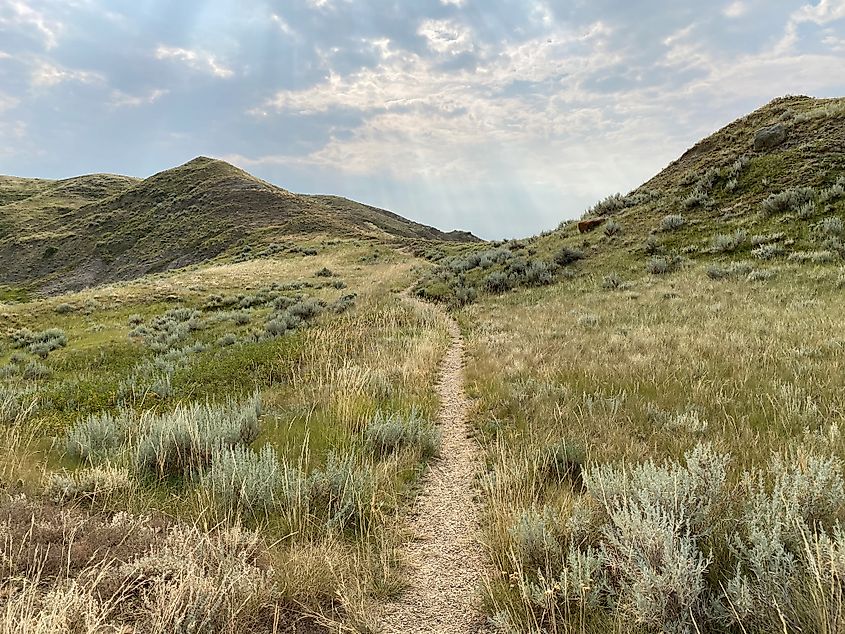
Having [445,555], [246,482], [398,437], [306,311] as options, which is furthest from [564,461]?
[306,311]

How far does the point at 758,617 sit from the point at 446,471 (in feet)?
11.5

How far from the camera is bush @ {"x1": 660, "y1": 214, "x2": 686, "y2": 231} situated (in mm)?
21172

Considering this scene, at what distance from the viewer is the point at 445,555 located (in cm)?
409

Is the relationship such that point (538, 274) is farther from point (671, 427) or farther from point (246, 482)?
point (246, 482)

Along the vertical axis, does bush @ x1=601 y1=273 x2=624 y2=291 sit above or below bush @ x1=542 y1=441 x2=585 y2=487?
above

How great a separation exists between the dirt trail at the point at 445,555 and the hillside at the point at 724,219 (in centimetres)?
1382

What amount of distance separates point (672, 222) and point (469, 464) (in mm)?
19750

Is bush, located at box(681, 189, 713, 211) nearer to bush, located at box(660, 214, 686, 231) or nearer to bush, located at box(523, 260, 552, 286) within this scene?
bush, located at box(660, 214, 686, 231)

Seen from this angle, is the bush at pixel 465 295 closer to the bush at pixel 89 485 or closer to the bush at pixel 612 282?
the bush at pixel 612 282

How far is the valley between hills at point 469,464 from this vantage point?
9.65 feet

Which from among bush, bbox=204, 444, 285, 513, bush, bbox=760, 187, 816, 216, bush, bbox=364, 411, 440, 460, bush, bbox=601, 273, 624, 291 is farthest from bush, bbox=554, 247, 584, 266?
bush, bbox=204, 444, 285, 513

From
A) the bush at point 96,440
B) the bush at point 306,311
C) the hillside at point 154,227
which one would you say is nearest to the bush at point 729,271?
the bush at point 306,311

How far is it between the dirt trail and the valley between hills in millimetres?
23

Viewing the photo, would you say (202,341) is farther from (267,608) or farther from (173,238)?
(173,238)
